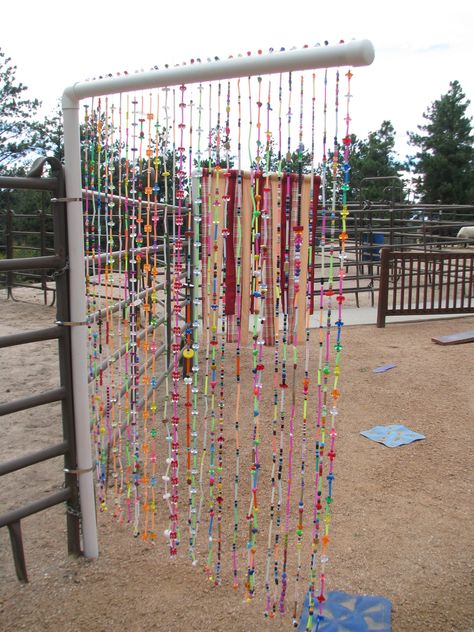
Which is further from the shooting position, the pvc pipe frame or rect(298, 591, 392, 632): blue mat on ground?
rect(298, 591, 392, 632): blue mat on ground

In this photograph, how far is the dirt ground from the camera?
2.06 metres

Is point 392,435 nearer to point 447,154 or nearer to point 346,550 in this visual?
point 346,550

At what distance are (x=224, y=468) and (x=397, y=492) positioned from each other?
0.98m

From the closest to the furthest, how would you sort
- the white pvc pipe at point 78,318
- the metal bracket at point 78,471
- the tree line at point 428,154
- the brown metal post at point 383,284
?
the white pvc pipe at point 78,318 → the metal bracket at point 78,471 → the brown metal post at point 383,284 → the tree line at point 428,154

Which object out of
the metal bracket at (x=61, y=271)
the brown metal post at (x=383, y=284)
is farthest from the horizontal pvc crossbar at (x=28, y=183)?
the brown metal post at (x=383, y=284)

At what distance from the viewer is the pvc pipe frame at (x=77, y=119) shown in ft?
5.28

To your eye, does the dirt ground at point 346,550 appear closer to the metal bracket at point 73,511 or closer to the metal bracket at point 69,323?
the metal bracket at point 73,511

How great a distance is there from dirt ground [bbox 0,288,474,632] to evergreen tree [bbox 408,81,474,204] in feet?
74.5

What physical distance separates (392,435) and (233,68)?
111 inches

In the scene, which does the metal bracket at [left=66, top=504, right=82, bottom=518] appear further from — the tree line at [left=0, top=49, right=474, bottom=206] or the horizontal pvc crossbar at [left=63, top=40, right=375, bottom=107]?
the tree line at [left=0, top=49, right=474, bottom=206]

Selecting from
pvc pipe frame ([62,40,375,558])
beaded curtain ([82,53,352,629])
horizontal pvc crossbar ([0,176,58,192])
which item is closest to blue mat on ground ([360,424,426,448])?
beaded curtain ([82,53,352,629])

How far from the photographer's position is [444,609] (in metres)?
2.12

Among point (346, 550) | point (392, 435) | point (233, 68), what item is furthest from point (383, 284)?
point (233, 68)

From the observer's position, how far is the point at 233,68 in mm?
1748
